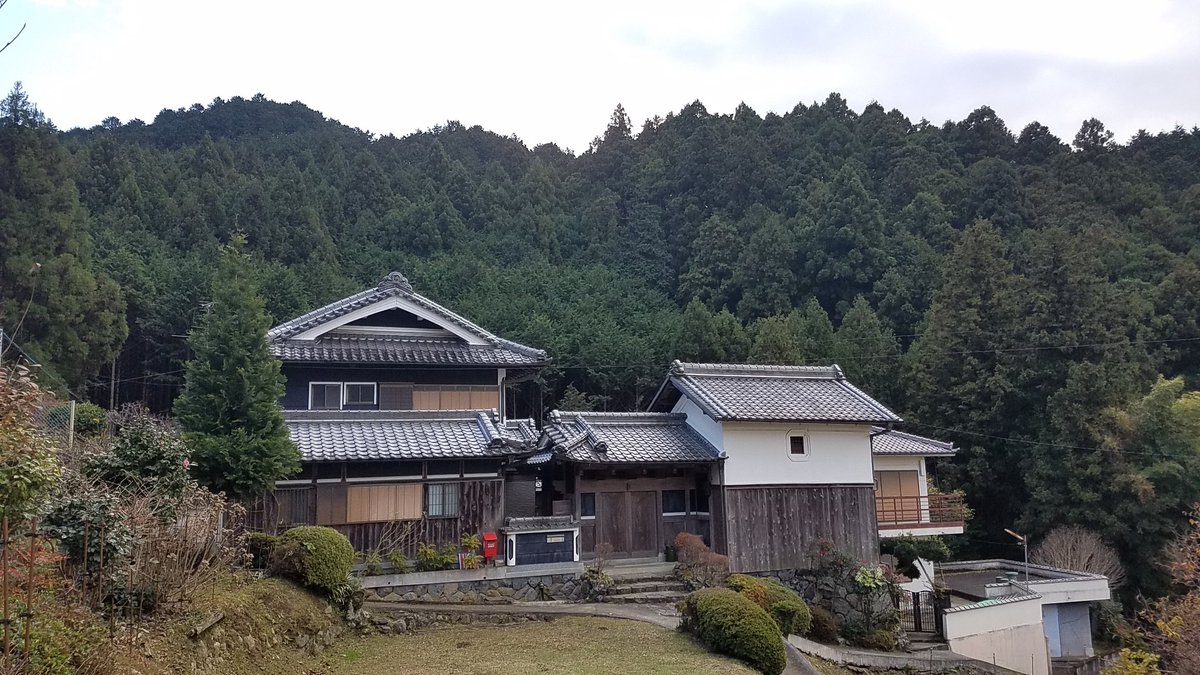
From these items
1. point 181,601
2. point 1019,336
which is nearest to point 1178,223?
point 1019,336

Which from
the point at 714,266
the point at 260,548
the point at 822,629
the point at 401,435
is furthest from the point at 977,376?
the point at 260,548

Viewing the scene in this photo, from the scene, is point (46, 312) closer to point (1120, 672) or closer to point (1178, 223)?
point (1120, 672)

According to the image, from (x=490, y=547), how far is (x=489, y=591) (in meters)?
1.26

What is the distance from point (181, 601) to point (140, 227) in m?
45.9

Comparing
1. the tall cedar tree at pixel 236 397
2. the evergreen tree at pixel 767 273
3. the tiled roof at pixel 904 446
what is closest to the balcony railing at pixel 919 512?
the tiled roof at pixel 904 446

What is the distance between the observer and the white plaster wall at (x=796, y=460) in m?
21.4

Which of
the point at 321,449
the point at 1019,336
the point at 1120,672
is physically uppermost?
the point at 1019,336

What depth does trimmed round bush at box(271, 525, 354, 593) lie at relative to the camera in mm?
12984

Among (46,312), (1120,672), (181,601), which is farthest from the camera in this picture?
→ (46,312)

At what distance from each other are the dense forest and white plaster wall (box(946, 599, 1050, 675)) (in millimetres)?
7814

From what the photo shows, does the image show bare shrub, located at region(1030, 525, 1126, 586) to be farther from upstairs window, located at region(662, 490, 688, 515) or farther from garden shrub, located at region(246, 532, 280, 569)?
garden shrub, located at region(246, 532, 280, 569)

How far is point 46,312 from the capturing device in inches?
1196

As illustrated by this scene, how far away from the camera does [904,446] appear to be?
27.2 meters

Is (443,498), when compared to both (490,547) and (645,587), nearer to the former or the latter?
(490,547)
